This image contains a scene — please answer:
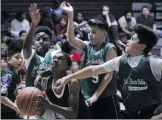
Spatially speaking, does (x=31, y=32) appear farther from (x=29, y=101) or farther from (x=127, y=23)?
(x=127, y=23)

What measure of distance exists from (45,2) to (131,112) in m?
10.3

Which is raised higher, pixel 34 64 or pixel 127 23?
pixel 34 64

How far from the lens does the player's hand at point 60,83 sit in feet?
14.2

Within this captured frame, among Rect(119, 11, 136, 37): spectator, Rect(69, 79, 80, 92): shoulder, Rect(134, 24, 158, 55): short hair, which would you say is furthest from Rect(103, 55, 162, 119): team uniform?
Rect(119, 11, 136, 37): spectator

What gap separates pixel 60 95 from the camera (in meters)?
4.49

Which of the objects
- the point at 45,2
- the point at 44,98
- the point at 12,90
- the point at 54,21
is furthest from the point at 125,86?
the point at 45,2

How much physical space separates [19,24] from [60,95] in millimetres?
8374

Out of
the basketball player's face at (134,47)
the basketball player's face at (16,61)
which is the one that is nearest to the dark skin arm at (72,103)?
the basketball player's face at (134,47)

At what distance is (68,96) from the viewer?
4.48 m

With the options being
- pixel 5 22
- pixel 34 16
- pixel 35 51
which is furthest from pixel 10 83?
pixel 5 22

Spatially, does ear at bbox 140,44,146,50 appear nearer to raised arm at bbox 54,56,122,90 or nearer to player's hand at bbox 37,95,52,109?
raised arm at bbox 54,56,122,90

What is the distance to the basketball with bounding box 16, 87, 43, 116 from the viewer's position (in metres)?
4.33

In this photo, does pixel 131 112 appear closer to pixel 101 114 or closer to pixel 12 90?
pixel 101 114

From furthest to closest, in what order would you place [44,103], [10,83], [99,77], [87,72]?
[10,83] → [99,77] → [87,72] → [44,103]
